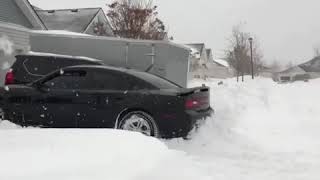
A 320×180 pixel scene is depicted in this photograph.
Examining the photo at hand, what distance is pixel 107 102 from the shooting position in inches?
376

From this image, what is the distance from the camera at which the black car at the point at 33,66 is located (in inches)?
495

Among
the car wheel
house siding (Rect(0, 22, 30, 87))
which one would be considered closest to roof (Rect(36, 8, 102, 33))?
house siding (Rect(0, 22, 30, 87))

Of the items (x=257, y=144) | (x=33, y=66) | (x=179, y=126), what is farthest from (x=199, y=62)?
(x=179, y=126)

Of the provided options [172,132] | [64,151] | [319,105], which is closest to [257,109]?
[319,105]

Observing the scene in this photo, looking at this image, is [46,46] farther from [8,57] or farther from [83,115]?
[83,115]

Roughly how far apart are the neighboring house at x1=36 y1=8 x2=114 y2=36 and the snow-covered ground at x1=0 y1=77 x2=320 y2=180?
86.6 feet

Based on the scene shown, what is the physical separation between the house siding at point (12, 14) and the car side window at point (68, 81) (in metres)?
17.3

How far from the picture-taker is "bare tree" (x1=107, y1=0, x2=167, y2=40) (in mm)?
38209

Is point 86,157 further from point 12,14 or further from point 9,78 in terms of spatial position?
point 12,14

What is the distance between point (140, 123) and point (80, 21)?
31873 mm

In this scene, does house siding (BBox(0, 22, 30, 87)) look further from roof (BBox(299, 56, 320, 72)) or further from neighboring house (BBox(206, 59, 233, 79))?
roof (BBox(299, 56, 320, 72))

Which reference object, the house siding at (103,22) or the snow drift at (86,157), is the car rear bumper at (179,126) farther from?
the house siding at (103,22)

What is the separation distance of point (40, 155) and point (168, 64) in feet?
54.2

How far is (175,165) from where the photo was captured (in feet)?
17.9
